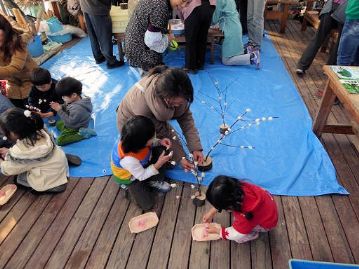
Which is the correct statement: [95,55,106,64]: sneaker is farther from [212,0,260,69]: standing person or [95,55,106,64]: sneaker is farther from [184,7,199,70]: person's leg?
[212,0,260,69]: standing person

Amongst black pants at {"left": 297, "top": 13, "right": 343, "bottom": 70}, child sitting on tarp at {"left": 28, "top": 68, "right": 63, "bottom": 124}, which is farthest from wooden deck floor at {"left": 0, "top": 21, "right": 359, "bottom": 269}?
black pants at {"left": 297, "top": 13, "right": 343, "bottom": 70}

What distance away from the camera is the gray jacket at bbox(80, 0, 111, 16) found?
3.59 m

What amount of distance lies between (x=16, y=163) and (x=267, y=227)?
5.68ft

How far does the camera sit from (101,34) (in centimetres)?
384

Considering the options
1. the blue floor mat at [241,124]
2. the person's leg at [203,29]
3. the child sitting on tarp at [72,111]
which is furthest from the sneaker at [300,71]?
the child sitting on tarp at [72,111]

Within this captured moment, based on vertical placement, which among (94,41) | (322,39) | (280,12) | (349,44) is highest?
(349,44)

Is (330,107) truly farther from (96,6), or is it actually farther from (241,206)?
(96,6)

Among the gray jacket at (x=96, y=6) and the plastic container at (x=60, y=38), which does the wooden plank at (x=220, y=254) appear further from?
the plastic container at (x=60, y=38)

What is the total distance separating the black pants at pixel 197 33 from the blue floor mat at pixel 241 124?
0.62ft

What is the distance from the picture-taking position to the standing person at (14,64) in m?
2.66

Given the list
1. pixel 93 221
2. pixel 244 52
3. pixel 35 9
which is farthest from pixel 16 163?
pixel 35 9

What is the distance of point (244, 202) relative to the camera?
1.55 metres

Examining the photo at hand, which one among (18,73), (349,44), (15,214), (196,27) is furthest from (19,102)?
(349,44)

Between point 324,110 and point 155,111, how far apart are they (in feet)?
5.22
